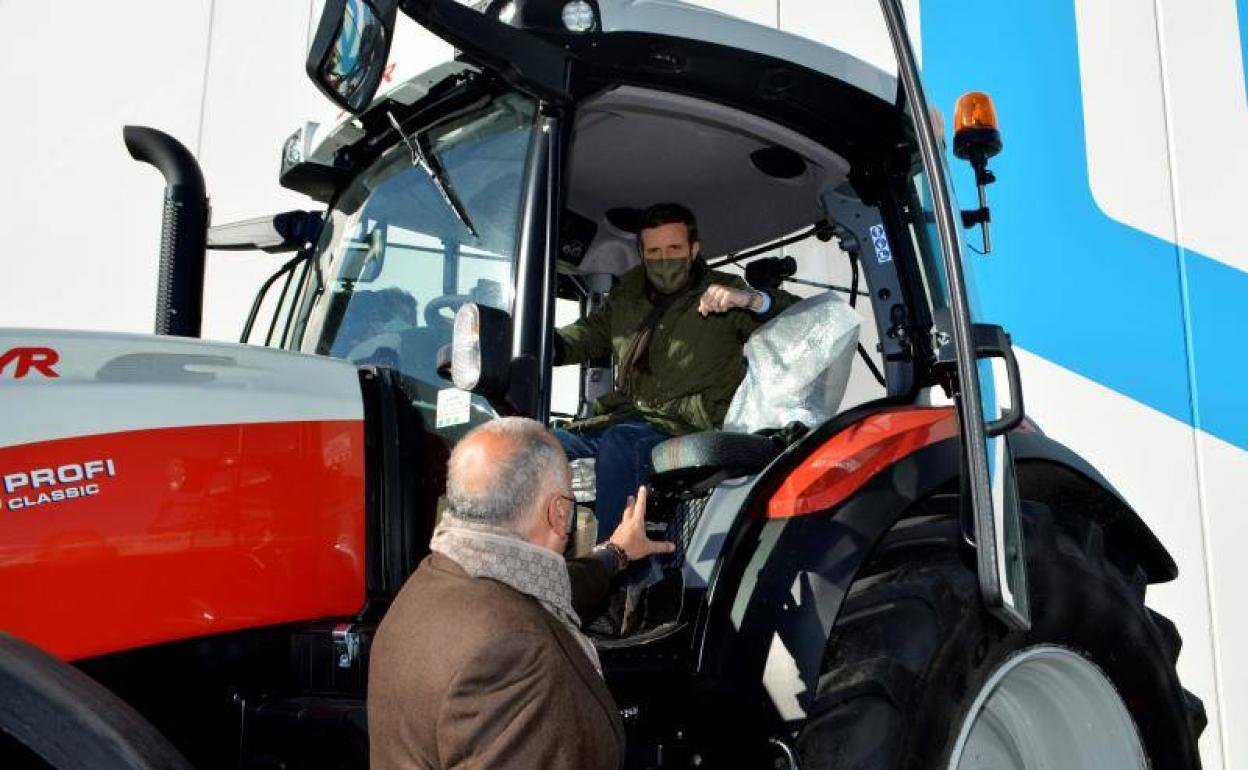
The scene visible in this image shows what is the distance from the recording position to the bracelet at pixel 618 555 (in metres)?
2.43

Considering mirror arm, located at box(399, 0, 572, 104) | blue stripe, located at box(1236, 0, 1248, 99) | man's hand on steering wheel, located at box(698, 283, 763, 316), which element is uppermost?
blue stripe, located at box(1236, 0, 1248, 99)

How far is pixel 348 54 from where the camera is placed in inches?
84.9

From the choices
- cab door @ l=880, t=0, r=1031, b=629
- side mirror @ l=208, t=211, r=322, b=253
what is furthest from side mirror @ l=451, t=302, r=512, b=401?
side mirror @ l=208, t=211, r=322, b=253

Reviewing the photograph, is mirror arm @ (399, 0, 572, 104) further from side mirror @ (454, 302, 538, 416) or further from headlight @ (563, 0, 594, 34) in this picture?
side mirror @ (454, 302, 538, 416)

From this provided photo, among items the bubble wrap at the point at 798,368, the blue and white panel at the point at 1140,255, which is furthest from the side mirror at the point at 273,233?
the blue and white panel at the point at 1140,255

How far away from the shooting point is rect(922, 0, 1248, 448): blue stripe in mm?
4488

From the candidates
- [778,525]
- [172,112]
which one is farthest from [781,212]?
[172,112]

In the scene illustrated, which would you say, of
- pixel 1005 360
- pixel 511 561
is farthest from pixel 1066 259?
pixel 511 561

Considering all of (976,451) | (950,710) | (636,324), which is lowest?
(950,710)

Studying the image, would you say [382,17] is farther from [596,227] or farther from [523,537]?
[596,227]

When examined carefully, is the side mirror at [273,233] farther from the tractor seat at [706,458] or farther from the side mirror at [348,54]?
the tractor seat at [706,458]

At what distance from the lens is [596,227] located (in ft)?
13.2

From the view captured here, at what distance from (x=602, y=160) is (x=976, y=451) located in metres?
1.66

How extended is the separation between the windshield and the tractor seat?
436 mm
